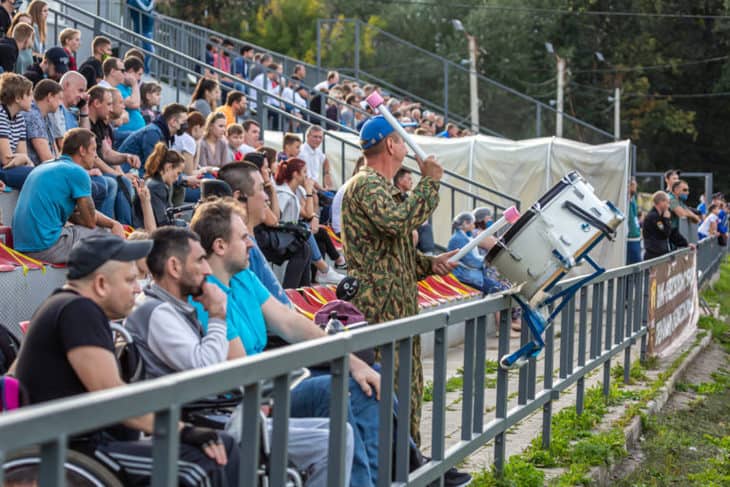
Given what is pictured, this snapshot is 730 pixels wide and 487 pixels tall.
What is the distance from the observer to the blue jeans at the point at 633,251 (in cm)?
2069

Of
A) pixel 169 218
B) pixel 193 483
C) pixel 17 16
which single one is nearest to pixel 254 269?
pixel 193 483

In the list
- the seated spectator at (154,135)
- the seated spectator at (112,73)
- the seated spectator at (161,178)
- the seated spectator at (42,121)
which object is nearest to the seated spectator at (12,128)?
the seated spectator at (42,121)

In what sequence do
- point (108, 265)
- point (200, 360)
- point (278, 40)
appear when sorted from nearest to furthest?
point (108, 265) < point (200, 360) < point (278, 40)

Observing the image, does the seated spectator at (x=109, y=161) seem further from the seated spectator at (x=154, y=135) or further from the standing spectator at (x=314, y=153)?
the standing spectator at (x=314, y=153)

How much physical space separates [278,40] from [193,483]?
58855 mm

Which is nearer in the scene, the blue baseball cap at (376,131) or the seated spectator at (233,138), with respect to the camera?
the blue baseball cap at (376,131)

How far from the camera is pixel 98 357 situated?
3.84 meters

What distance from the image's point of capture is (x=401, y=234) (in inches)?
246

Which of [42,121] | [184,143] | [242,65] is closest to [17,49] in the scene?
[184,143]

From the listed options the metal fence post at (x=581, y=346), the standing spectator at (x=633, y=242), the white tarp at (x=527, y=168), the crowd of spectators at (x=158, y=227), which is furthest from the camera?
the white tarp at (x=527, y=168)

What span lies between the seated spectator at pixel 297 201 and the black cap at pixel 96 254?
7.24 metres

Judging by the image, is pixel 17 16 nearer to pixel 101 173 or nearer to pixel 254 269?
pixel 101 173

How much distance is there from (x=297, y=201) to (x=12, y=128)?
3.30 metres

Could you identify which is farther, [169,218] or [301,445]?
[169,218]
